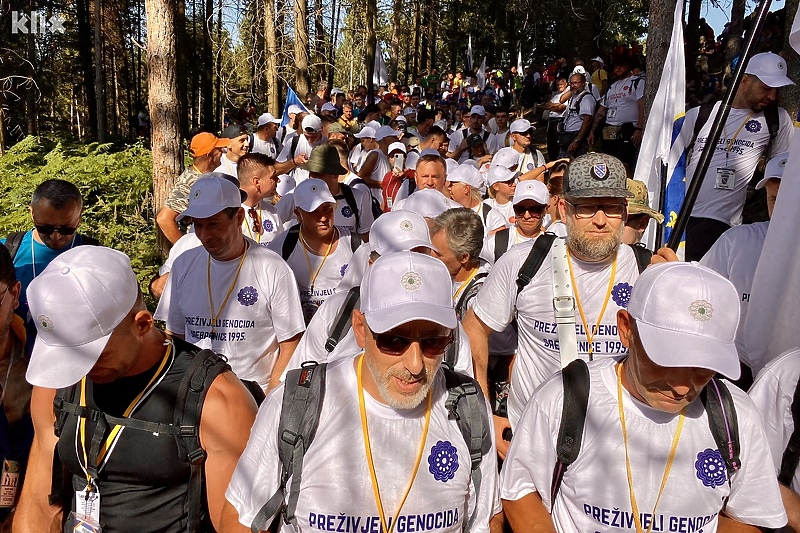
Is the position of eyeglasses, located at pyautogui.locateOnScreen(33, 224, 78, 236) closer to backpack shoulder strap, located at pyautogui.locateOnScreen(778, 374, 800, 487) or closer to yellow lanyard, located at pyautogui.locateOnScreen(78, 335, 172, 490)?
yellow lanyard, located at pyautogui.locateOnScreen(78, 335, 172, 490)

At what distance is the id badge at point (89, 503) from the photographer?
108 inches

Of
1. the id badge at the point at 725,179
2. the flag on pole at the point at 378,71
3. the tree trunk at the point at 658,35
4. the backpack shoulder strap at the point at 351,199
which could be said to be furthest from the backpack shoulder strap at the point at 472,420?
the flag on pole at the point at 378,71

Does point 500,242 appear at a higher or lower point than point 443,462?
higher

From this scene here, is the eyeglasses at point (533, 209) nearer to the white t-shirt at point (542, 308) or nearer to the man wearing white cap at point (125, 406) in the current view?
the white t-shirt at point (542, 308)

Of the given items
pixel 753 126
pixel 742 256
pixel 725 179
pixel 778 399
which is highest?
pixel 753 126

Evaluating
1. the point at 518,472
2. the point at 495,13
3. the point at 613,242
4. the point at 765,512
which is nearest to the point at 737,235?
the point at 613,242

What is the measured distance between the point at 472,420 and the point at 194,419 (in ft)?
3.45

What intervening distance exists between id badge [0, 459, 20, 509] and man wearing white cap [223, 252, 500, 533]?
142 centimetres

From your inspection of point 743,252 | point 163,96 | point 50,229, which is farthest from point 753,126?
point 163,96

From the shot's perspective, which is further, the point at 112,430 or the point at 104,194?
the point at 104,194

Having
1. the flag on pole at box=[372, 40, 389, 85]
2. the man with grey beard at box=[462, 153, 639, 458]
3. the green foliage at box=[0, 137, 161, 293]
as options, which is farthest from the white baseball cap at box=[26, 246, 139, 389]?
the flag on pole at box=[372, 40, 389, 85]

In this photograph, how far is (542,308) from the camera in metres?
3.90

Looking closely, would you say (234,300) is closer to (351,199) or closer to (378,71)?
(351,199)

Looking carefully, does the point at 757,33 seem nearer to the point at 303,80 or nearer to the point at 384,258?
the point at 384,258
